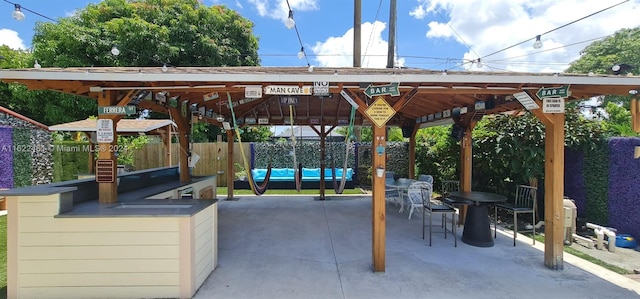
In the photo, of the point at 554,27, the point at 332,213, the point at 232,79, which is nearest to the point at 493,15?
the point at 554,27

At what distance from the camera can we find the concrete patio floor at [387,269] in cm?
283

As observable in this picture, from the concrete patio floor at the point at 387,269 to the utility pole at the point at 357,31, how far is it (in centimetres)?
449

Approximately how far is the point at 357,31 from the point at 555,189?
5.90m

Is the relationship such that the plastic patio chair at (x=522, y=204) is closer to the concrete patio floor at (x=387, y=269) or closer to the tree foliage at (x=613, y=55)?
the concrete patio floor at (x=387, y=269)

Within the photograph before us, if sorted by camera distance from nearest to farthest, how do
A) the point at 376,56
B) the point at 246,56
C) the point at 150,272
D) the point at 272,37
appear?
the point at 150,272, the point at 376,56, the point at 246,56, the point at 272,37

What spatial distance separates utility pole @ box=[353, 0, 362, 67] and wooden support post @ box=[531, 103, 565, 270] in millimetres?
4998

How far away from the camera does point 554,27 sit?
4.30 meters

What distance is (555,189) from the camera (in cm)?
342

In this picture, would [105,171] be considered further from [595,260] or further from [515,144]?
[515,144]

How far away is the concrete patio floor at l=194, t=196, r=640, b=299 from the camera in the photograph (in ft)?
9.29

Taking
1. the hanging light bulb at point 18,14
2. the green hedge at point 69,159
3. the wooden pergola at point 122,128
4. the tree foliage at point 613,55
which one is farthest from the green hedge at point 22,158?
the tree foliage at point 613,55

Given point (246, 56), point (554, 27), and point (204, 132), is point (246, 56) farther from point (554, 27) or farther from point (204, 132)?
point (554, 27)

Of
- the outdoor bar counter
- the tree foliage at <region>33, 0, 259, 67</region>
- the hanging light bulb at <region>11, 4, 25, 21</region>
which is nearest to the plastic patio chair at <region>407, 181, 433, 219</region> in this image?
the outdoor bar counter

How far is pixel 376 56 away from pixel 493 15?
4.02 metres
